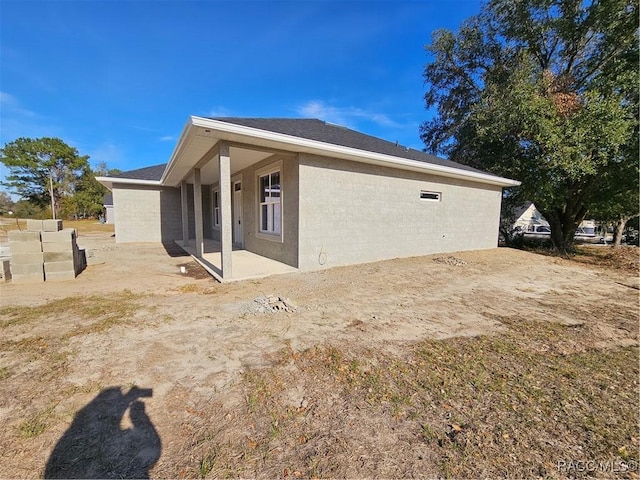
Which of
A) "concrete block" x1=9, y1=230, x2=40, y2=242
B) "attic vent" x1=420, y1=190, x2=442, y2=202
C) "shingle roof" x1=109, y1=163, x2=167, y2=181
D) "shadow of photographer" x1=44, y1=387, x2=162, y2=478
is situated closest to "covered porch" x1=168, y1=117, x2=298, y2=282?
"shingle roof" x1=109, y1=163, x2=167, y2=181

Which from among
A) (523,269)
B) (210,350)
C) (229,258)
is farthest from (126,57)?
(523,269)

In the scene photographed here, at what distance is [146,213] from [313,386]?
1400cm

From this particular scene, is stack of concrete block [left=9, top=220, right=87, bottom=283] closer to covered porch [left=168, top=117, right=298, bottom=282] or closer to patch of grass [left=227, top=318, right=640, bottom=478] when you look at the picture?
covered porch [left=168, top=117, right=298, bottom=282]

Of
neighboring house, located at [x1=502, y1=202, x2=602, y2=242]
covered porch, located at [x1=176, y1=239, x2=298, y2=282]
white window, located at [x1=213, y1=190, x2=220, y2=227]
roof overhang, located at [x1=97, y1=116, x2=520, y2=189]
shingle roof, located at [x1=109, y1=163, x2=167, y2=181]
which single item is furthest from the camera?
neighboring house, located at [x1=502, y1=202, x2=602, y2=242]

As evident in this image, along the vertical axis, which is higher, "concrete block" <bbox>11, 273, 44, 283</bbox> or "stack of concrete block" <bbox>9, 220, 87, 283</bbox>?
"stack of concrete block" <bbox>9, 220, 87, 283</bbox>

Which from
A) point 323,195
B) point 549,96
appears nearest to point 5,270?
point 323,195

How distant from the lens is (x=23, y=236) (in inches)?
215

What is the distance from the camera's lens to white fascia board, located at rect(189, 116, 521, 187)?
5.11 m

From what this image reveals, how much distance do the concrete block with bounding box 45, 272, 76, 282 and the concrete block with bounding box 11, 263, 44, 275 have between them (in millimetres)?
163

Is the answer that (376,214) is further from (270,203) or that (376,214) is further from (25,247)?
(25,247)

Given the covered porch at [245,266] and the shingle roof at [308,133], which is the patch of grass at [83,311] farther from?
the shingle roof at [308,133]

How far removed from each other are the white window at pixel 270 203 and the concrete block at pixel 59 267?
15.3ft

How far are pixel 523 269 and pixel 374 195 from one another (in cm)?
484

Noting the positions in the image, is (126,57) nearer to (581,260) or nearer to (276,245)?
(276,245)
